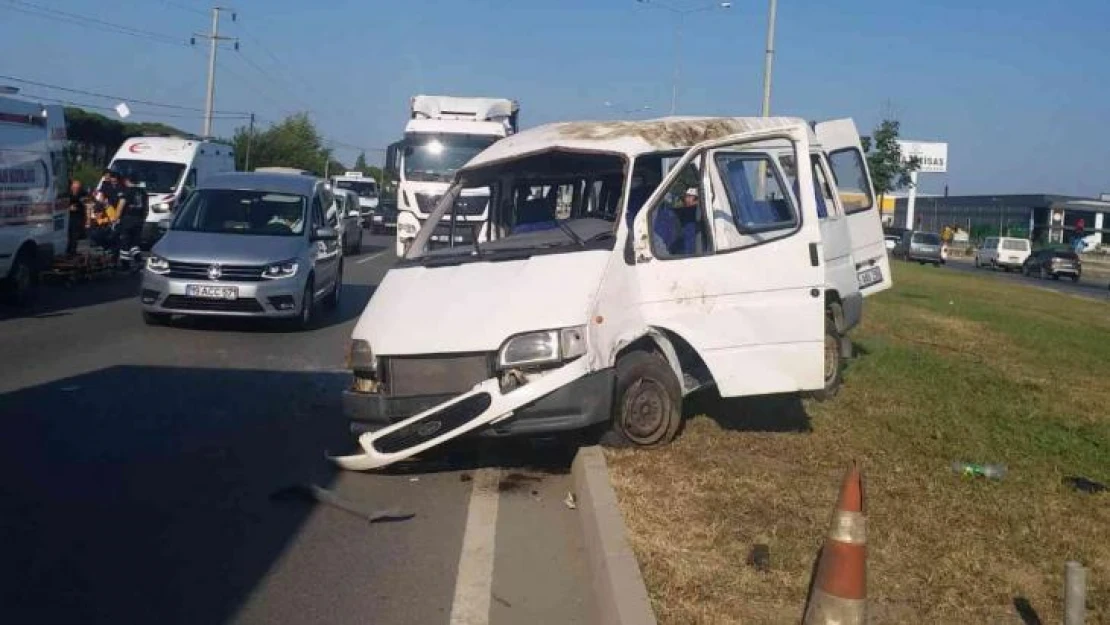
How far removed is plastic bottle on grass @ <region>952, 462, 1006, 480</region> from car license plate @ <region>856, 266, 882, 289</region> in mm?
4826

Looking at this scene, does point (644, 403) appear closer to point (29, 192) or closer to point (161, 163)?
point (29, 192)

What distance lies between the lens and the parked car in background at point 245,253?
47.6ft

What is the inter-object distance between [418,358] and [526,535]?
1536mm

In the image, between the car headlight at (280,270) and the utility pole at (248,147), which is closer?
the car headlight at (280,270)

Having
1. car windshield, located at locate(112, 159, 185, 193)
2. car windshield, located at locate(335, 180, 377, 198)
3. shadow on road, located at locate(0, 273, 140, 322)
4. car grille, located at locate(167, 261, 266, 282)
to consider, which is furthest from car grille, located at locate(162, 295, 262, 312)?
car windshield, located at locate(335, 180, 377, 198)

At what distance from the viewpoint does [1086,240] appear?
100 meters

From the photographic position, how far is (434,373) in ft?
25.6

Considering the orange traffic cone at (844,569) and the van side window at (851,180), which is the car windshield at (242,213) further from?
the orange traffic cone at (844,569)

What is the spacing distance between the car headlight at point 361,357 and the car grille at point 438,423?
0.51 m

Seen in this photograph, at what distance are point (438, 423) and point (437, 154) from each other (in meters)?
18.3

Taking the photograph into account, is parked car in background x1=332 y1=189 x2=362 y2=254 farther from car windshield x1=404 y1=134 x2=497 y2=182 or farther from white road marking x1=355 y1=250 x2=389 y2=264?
car windshield x1=404 y1=134 x2=497 y2=182

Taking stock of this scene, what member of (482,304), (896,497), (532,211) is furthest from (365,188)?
(896,497)

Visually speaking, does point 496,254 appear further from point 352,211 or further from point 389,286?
point 352,211

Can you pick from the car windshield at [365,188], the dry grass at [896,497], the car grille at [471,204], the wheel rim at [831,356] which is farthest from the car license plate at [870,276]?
the car windshield at [365,188]
